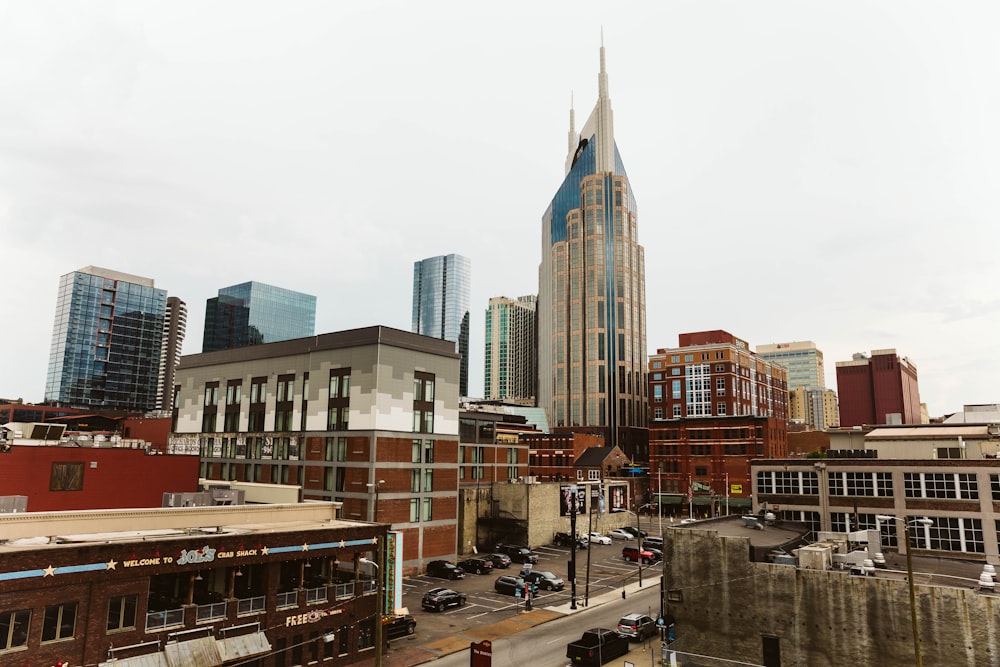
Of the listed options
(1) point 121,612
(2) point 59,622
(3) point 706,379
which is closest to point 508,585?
(1) point 121,612

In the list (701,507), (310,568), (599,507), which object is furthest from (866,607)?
(701,507)

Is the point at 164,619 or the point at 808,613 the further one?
the point at 808,613

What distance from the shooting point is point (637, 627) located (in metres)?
44.2

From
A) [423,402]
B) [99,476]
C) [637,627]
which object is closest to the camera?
[637,627]

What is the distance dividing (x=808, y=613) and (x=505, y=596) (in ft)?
97.0

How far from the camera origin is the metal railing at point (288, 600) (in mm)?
34906

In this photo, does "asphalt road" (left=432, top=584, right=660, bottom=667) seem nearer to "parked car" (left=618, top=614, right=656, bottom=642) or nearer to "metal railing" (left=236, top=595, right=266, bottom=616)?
"parked car" (left=618, top=614, right=656, bottom=642)

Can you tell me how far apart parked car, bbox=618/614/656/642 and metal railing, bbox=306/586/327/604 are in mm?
19646

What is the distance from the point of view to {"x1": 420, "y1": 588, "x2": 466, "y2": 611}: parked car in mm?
51188

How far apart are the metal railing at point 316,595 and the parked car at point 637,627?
64.5 ft

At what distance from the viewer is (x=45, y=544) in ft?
92.5

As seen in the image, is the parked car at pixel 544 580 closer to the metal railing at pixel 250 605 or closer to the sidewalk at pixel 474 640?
the sidewalk at pixel 474 640

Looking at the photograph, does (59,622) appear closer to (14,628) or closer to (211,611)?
(14,628)

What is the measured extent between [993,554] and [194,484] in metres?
64.1
